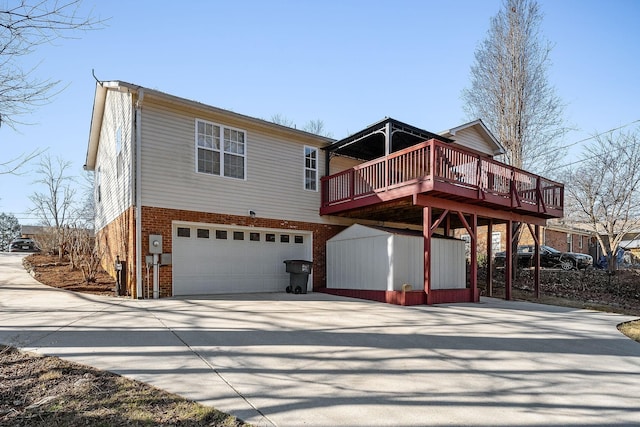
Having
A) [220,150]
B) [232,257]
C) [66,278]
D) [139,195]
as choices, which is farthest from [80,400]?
[66,278]

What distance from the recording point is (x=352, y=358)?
16.3 feet

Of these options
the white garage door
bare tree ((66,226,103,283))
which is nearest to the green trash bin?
the white garage door

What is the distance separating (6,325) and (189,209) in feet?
17.0

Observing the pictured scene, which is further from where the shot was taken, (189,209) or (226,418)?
(189,209)

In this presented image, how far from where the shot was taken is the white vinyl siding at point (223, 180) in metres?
10.2

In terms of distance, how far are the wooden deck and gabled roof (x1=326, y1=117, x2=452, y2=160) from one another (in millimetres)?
1152

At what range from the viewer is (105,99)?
45.8 feet

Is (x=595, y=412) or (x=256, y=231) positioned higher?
(x=256, y=231)

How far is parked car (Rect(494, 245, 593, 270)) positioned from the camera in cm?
1936

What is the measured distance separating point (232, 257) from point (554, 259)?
57.5ft

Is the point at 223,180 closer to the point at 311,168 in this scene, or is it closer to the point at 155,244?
the point at 155,244

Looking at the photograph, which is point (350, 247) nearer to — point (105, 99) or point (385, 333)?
point (385, 333)

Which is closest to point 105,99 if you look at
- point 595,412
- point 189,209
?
point 189,209

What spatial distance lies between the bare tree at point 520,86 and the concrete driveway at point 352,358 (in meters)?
11.0
